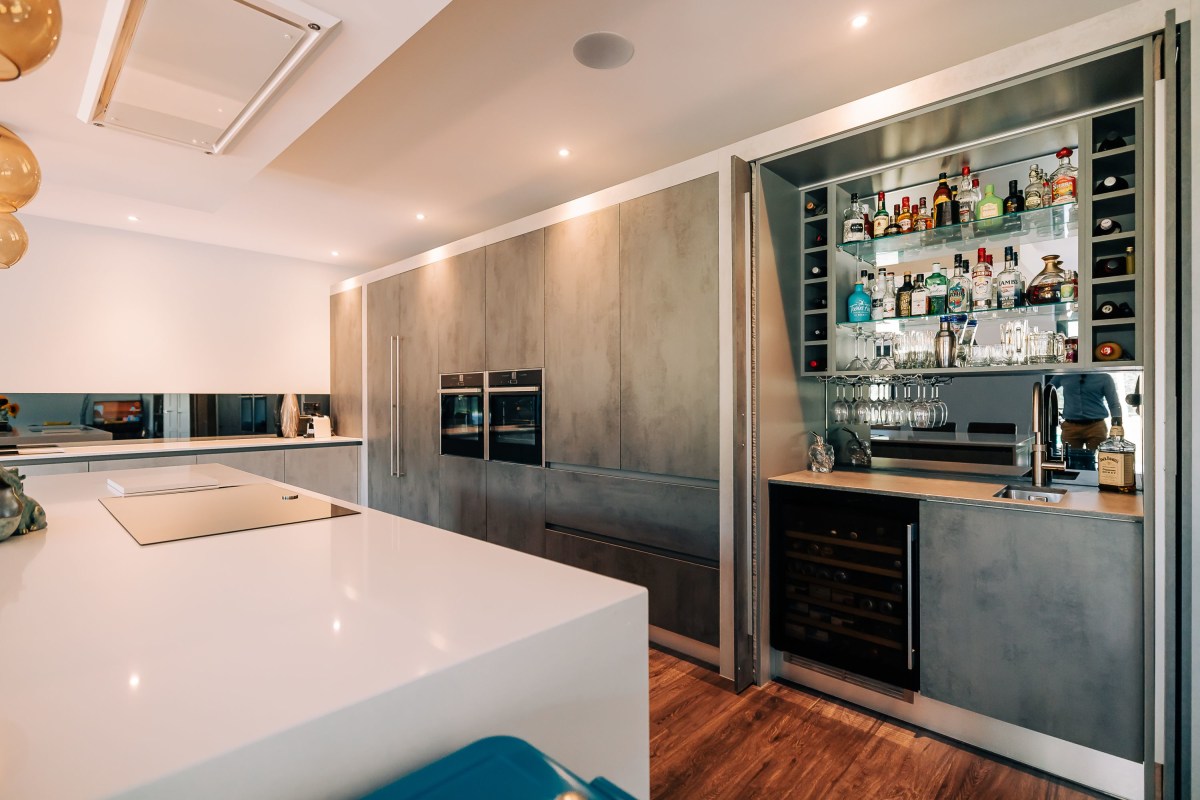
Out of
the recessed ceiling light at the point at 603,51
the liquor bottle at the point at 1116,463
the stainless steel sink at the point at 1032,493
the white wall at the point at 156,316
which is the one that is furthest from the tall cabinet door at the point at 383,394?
the liquor bottle at the point at 1116,463

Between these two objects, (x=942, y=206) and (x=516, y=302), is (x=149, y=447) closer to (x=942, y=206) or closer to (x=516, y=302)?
(x=516, y=302)

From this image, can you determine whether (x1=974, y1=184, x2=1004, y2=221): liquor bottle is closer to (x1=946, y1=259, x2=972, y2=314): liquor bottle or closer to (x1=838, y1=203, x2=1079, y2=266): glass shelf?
(x1=838, y1=203, x2=1079, y2=266): glass shelf

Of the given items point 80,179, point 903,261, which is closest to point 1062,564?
point 903,261

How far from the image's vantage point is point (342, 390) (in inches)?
211

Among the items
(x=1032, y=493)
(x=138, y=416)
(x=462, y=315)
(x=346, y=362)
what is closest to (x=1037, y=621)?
(x=1032, y=493)

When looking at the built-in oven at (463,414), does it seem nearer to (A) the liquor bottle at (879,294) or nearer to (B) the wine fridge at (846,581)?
(B) the wine fridge at (846,581)

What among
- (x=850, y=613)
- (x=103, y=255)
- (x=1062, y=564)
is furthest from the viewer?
(x=103, y=255)

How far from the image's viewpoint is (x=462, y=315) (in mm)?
3918

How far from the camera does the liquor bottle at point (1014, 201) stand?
2236mm

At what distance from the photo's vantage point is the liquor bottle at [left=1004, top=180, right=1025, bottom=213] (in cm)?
224

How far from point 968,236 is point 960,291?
25cm

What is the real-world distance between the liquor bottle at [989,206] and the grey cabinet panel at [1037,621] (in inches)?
46.3

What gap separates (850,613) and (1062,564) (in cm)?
72

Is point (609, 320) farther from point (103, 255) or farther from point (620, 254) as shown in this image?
point (103, 255)
